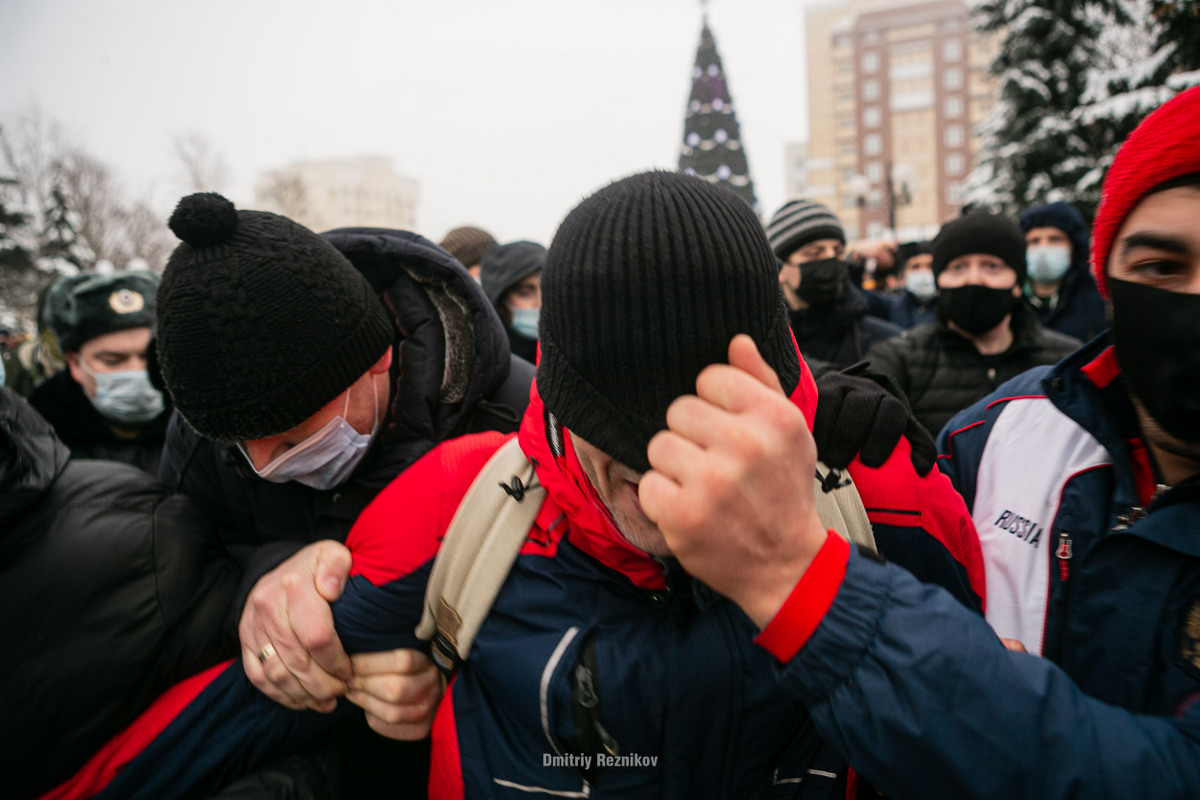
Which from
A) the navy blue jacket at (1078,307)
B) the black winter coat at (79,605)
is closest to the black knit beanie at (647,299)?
the black winter coat at (79,605)

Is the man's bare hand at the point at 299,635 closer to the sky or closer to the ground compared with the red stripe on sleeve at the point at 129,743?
closer to the sky

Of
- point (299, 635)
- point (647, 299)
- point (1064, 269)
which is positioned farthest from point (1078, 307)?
point (299, 635)

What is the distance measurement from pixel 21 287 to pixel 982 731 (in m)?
31.3

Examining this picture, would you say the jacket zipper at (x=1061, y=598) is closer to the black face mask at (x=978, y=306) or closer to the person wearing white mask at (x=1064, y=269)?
the black face mask at (x=978, y=306)

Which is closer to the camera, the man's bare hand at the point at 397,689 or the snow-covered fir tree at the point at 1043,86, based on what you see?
the man's bare hand at the point at 397,689

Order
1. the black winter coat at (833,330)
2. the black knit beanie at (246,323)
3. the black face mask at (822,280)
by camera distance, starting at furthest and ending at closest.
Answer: the black winter coat at (833,330), the black face mask at (822,280), the black knit beanie at (246,323)

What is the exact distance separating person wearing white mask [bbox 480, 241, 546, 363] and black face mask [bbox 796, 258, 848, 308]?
1.69 meters

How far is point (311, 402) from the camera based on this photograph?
171 centimetres

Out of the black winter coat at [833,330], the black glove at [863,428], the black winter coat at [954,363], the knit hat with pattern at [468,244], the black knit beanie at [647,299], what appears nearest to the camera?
the black knit beanie at [647,299]

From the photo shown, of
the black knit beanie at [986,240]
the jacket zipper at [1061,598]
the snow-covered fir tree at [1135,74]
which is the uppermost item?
the snow-covered fir tree at [1135,74]

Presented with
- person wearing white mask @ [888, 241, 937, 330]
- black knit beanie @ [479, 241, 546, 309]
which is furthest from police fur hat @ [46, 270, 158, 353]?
person wearing white mask @ [888, 241, 937, 330]

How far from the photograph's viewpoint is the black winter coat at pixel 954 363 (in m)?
3.36

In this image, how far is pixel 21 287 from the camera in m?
23.7

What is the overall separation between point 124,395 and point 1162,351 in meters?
3.67
